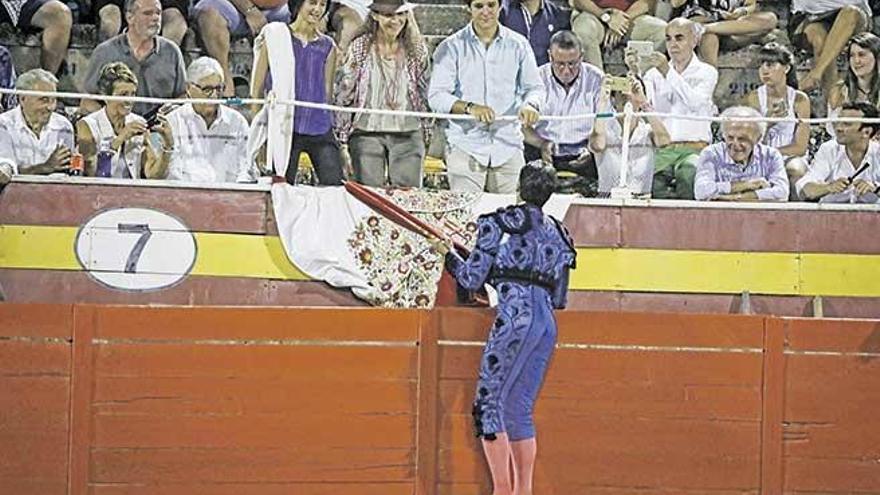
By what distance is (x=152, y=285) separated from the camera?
311 inches

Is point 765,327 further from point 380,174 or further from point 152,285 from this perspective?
point 152,285

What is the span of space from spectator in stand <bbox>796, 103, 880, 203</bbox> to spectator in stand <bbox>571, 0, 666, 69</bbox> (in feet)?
4.07

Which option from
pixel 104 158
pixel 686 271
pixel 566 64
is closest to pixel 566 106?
pixel 566 64

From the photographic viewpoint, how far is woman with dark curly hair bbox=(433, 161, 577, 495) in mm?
6711

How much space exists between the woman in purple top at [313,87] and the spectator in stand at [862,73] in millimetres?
2417

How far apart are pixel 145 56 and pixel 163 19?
2.08 ft

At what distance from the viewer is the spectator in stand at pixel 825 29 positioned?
30.3ft

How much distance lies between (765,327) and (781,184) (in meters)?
1.08

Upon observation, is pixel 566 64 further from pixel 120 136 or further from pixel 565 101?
pixel 120 136

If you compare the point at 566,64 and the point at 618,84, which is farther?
the point at 566,64

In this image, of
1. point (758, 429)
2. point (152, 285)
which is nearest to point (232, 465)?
point (152, 285)

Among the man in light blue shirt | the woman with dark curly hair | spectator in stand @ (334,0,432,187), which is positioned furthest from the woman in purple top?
the woman with dark curly hair

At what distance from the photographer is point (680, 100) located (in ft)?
27.6

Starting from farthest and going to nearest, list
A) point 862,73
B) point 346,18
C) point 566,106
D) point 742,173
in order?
point 346,18
point 862,73
point 566,106
point 742,173
